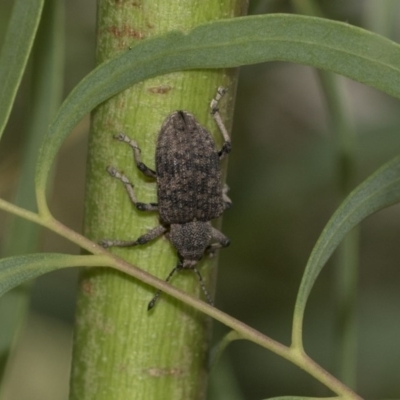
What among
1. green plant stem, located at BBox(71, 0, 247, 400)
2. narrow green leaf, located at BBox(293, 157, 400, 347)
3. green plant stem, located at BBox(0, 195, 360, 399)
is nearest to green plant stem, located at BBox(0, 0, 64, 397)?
green plant stem, located at BBox(71, 0, 247, 400)

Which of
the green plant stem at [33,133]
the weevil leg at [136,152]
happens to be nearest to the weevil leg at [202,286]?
the weevil leg at [136,152]

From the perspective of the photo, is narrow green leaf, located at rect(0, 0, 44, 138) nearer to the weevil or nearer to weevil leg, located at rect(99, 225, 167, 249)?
the weevil

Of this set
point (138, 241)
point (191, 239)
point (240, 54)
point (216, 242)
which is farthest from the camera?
point (216, 242)

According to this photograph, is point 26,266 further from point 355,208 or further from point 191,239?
point 355,208

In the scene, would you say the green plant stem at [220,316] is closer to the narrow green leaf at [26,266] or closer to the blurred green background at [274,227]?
the narrow green leaf at [26,266]

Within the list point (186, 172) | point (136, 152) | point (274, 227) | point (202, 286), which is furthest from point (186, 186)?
point (274, 227)

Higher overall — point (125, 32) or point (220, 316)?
point (125, 32)
